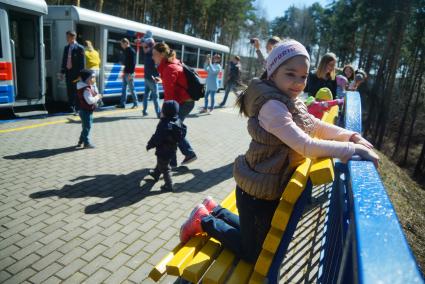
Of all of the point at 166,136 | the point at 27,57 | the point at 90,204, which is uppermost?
the point at 27,57

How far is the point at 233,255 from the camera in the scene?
8.11 feet

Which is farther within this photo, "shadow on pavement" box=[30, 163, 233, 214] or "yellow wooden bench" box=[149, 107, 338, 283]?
"shadow on pavement" box=[30, 163, 233, 214]

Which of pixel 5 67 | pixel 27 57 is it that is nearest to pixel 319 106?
pixel 5 67

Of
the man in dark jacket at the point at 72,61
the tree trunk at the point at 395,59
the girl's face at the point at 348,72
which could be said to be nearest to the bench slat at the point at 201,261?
the girl's face at the point at 348,72

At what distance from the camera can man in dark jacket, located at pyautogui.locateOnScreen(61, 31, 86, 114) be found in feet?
28.7

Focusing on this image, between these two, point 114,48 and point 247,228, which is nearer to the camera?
point 247,228

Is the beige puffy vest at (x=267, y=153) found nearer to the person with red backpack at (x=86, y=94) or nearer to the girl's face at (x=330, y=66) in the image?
the girl's face at (x=330, y=66)

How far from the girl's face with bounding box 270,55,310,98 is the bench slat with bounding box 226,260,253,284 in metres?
1.24

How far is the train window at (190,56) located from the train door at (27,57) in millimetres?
7392

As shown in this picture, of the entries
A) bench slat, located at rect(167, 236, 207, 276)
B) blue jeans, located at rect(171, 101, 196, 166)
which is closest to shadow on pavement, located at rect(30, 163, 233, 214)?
blue jeans, located at rect(171, 101, 196, 166)

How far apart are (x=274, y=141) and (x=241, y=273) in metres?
0.93

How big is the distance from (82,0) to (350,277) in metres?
36.7

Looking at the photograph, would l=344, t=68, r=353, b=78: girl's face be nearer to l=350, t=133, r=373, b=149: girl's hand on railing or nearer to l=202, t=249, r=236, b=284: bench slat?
l=350, t=133, r=373, b=149: girl's hand on railing

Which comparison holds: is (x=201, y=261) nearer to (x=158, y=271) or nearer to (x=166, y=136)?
(x=158, y=271)
